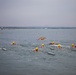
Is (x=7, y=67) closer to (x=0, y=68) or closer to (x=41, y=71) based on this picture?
(x=0, y=68)

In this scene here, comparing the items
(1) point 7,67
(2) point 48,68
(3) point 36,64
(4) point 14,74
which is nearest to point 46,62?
(3) point 36,64

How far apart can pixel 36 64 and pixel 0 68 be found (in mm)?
1386

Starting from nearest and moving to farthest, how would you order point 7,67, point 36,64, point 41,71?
1. point 41,71
2. point 7,67
3. point 36,64

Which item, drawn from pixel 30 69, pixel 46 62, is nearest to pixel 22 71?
pixel 30 69

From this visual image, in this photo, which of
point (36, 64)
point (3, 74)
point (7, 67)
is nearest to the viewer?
point (3, 74)

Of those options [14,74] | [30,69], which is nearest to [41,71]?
[30,69]

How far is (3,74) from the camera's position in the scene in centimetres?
637

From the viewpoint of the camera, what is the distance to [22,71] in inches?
267

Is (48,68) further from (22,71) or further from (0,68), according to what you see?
(0,68)

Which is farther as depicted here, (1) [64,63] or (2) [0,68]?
(1) [64,63]

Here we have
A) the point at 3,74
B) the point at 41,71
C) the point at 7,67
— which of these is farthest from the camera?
the point at 7,67

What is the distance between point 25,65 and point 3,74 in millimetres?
1456

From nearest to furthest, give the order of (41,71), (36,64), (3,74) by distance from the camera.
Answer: (3,74)
(41,71)
(36,64)

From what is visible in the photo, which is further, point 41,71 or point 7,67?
point 7,67
